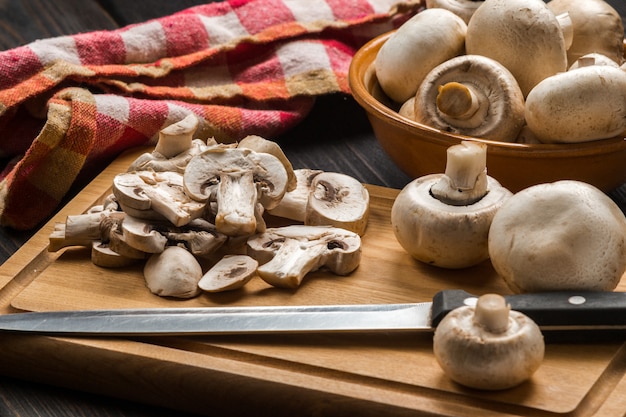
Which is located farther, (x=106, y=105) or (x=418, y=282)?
(x=106, y=105)

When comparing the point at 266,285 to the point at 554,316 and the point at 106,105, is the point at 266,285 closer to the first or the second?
the point at 554,316

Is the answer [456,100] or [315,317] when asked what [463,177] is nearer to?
[456,100]

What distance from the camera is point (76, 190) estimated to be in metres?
2.27

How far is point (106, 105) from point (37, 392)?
0.86 metres

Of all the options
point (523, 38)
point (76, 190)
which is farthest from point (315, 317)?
point (76, 190)

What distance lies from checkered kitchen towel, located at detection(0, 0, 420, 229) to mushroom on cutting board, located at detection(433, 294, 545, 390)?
3.69ft

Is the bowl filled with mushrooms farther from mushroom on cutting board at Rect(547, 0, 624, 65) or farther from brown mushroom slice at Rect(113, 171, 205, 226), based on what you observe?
brown mushroom slice at Rect(113, 171, 205, 226)

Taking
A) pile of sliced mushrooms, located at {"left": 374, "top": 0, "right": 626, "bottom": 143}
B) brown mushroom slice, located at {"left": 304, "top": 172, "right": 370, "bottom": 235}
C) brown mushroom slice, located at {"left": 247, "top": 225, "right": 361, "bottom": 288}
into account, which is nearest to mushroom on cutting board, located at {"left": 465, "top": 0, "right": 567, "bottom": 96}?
pile of sliced mushrooms, located at {"left": 374, "top": 0, "right": 626, "bottom": 143}

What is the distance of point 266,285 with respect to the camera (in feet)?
5.72

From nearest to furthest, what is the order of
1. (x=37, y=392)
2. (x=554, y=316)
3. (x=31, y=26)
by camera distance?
(x=554, y=316), (x=37, y=392), (x=31, y=26)

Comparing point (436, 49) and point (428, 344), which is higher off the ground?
point (436, 49)

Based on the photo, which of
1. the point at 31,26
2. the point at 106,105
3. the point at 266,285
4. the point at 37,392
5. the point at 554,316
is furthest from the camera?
the point at 31,26

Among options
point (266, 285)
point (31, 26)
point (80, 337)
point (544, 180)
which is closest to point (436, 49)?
point (544, 180)

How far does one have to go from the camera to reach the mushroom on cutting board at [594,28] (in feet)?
6.89
